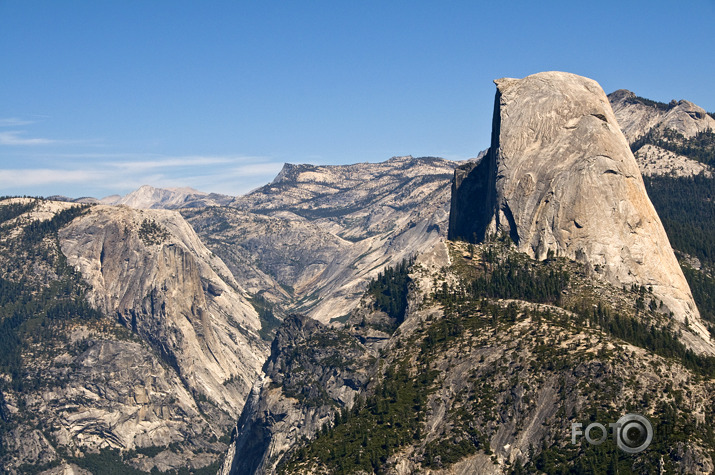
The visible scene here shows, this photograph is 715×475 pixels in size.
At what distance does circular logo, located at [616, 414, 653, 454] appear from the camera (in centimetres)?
16680

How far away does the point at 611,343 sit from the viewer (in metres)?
194

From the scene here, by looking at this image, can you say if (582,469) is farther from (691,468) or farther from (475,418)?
(475,418)

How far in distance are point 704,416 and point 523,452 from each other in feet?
101

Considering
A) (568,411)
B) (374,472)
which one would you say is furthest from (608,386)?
(374,472)

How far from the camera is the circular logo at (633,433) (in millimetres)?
166800

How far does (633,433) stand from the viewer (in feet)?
559

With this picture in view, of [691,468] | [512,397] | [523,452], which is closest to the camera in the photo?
[691,468]

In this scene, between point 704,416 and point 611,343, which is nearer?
point 704,416

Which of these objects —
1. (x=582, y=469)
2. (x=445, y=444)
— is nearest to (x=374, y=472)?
(x=445, y=444)

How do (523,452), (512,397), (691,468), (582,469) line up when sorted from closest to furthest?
(691,468) → (582,469) → (523,452) → (512,397)

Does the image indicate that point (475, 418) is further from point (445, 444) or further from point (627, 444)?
point (627, 444)

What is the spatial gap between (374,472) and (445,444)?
548 inches

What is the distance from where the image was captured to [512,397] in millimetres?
193625

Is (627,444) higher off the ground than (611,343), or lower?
lower
